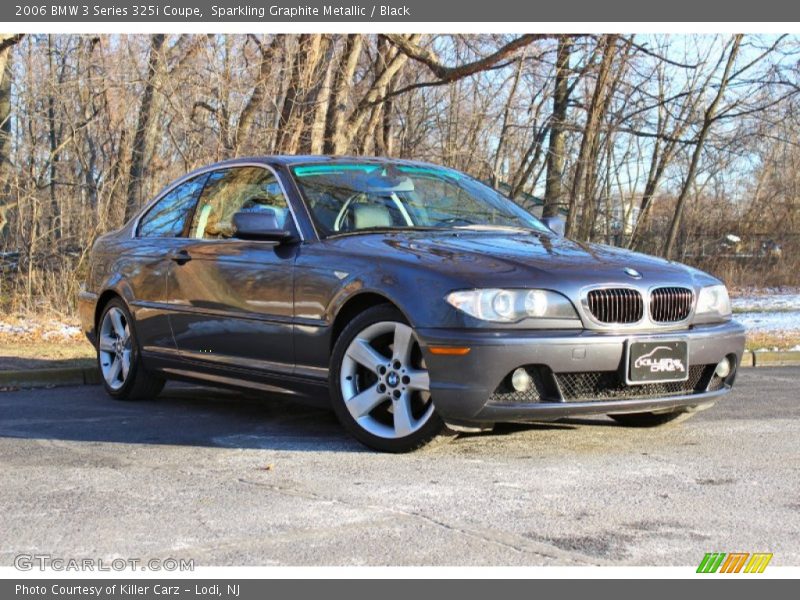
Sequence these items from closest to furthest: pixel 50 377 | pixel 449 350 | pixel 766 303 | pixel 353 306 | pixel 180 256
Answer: pixel 449 350, pixel 353 306, pixel 180 256, pixel 50 377, pixel 766 303

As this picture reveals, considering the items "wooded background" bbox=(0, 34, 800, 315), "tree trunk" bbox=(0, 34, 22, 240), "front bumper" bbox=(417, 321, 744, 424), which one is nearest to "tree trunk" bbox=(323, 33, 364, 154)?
"wooded background" bbox=(0, 34, 800, 315)

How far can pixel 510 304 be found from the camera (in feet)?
17.8

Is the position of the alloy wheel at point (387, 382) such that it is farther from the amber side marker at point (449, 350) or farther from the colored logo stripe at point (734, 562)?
the colored logo stripe at point (734, 562)

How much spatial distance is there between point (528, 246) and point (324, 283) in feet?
3.82

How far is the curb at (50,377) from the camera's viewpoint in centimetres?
911

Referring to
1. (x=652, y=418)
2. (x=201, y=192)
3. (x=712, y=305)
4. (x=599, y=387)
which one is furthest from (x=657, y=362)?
(x=201, y=192)

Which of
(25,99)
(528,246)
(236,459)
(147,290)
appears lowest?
(236,459)

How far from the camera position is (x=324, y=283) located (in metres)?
6.12

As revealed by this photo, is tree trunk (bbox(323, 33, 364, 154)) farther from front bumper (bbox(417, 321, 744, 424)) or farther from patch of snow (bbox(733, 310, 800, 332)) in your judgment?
front bumper (bbox(417, 321, 744, 424))

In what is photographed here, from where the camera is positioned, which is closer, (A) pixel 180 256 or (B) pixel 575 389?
(B) pixel 575 389

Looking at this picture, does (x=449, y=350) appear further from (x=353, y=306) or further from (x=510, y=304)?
(x=353, y=306)

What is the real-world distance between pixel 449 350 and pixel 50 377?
16.5 feet

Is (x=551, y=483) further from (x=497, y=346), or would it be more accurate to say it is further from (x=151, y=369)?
(x=151, y=369)
